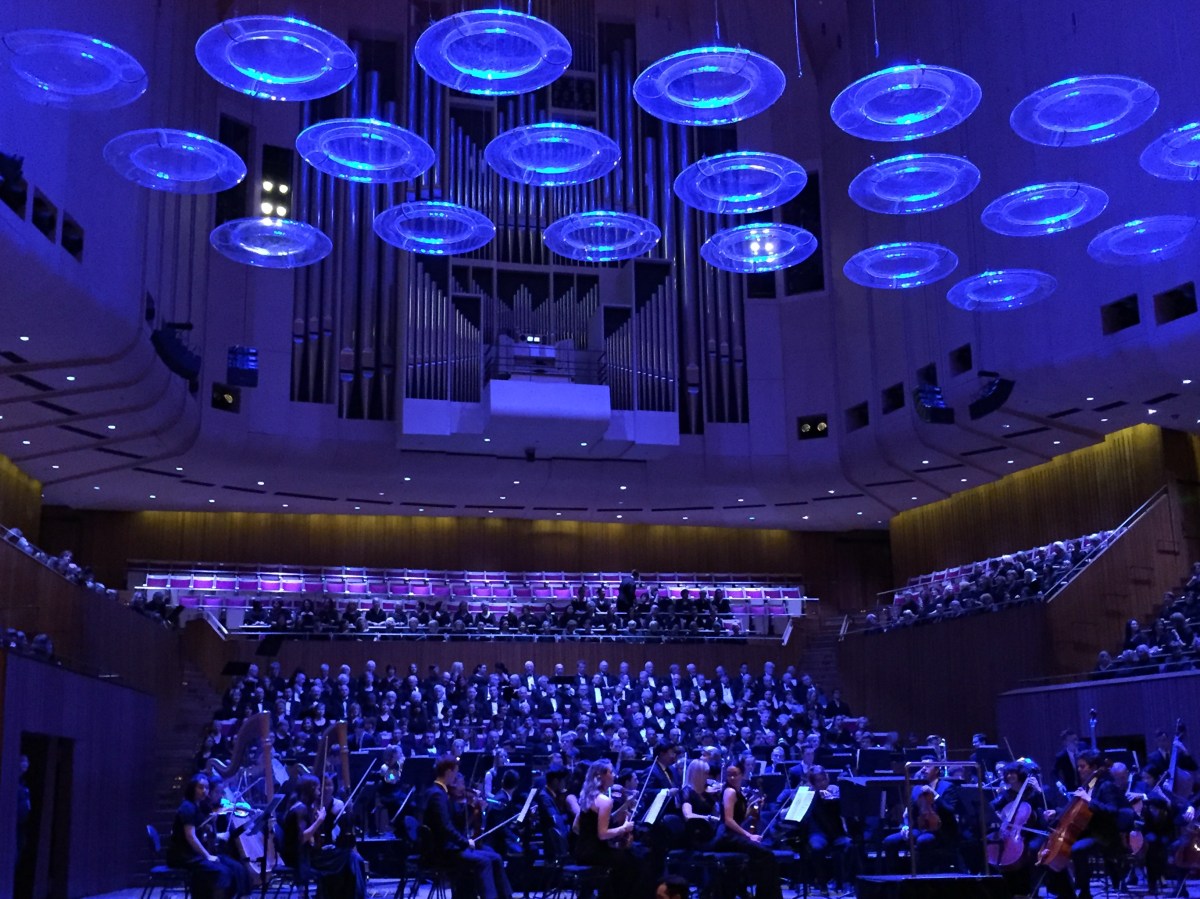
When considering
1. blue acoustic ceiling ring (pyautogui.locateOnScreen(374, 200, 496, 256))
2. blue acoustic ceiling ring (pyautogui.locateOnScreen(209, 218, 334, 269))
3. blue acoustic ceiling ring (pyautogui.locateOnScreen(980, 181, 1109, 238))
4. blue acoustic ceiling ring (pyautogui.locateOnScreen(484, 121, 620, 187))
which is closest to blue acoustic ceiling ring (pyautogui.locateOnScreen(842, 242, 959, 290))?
blue acoustic ceiling ring (pyautogui.locateOnScreen(980, 181, 1109, 238))

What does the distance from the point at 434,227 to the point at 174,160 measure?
9.55 ft

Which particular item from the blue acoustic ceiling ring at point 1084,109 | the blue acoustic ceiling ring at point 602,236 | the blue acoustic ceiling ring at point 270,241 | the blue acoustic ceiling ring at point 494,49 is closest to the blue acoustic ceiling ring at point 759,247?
the blue acoustic ceiling ring at point 602,236

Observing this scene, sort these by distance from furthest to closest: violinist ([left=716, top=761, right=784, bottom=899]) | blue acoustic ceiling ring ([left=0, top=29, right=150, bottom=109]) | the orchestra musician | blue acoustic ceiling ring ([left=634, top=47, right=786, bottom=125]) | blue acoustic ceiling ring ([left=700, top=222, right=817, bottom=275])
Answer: blue acoustic ceiling ring ([left=700, top=222, right=817, bottom=275])
blue acoustic ceiling ring ([left=634, top=47, right=786, bottom=125])
blue acoustic ceiling ring ([left=0, top=29, right=150, bottom=109])
violinist ([left=716, top=761, right=784, bottom=899])
the orchestra musician

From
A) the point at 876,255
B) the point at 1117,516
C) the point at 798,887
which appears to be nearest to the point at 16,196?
the point at 876,255

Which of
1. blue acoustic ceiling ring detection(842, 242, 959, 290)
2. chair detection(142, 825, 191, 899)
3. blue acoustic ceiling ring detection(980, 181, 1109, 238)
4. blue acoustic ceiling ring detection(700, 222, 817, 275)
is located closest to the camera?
chair detection(142, 825, 191, 899)

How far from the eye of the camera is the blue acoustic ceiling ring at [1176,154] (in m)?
11.1

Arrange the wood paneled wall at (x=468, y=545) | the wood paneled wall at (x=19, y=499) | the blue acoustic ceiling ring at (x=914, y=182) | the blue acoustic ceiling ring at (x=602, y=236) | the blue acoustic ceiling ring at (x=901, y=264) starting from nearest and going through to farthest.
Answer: the blue acoustic ceiling ring at (x=914, y=182) < the blue acoustic ceiling ring at (x=602, y=236) < the blue acoustic ceiling ring at (x=901, y=264) < the wood paneled wall at (x=19, y=499) < the wood paneled wall at (x=468, y=545)

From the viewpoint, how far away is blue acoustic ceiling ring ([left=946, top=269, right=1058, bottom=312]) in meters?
14.4

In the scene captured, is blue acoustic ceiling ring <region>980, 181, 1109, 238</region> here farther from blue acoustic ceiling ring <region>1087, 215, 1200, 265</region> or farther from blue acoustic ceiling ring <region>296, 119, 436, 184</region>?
blue acoustic ceiling ring <region>296, 119, 436, 184</region>

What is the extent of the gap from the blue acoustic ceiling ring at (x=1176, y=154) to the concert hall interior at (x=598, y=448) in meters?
0.04

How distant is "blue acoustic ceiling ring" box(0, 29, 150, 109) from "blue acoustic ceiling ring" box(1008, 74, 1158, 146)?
292 inches

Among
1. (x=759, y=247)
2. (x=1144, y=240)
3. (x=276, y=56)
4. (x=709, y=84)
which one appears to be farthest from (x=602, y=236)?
(x=1144, y=240)

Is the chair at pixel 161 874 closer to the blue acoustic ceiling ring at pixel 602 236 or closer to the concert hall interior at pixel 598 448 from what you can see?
the concert hall interior at pixel 598 448

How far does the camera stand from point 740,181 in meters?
12.0
